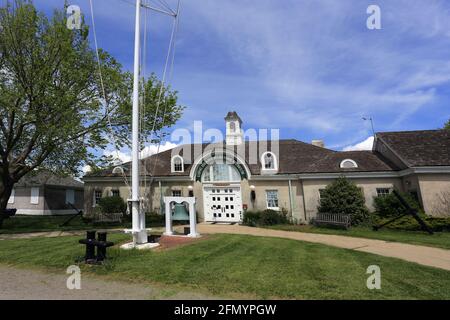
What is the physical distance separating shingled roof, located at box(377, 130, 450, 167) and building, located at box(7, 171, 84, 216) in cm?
3384

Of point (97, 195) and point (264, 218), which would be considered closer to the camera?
point (264, 218)

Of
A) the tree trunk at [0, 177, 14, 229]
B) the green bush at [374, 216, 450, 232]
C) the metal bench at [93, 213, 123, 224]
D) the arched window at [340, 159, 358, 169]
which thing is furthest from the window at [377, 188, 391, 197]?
the tree trunk at [0, 177, 14, 229]

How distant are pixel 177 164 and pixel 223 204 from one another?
5.68 m

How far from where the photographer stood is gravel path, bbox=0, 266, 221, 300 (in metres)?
5.23

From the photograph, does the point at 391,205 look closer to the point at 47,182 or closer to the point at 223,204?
the point at 223,204

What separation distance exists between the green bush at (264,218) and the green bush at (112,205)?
418 inches

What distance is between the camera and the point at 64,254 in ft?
29.0

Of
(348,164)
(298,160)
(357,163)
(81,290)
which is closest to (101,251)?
(81,290)

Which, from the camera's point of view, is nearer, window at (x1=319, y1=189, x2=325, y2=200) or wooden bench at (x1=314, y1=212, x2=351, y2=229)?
wooden bench at (x1=314, y1=212, x2=351, y2=229)

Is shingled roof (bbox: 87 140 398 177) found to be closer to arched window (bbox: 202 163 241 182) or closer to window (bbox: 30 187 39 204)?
arched window (bbox: 202 163 241 182)

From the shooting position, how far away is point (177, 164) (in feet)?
74.7

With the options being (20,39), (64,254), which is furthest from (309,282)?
(20,39)

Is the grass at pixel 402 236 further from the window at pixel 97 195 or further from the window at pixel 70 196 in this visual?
the window at pixel 70 196
